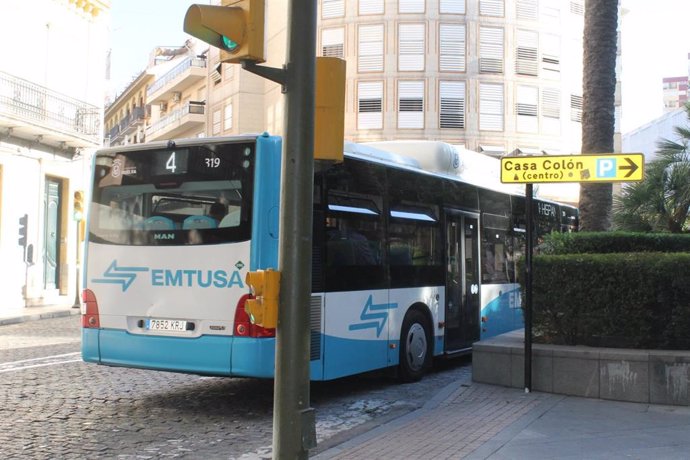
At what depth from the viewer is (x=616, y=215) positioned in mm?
13859

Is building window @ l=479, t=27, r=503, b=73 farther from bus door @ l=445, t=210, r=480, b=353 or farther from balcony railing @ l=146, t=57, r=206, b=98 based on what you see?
bus door @ l=445, t=210, r=480, b=353

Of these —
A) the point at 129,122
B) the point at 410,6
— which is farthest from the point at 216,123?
the point at 129,122

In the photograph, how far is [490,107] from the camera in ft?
139

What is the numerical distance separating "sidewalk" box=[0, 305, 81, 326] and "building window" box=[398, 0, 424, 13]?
1048 inches

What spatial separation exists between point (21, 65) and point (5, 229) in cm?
569

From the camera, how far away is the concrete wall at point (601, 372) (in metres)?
7.74

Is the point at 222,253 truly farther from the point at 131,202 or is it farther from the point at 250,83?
the point at 250,83

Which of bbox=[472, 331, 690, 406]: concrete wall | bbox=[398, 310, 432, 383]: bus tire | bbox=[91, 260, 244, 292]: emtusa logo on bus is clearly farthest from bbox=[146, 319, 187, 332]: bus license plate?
Answer: bbox=[472, 331, 690, 406]: concrete wall

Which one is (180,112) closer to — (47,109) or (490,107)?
(490,107)

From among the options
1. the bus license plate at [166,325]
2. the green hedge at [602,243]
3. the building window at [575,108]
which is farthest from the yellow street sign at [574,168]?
the building window at [575,108]

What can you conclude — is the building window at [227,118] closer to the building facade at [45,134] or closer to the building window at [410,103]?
the building window at [410,103]

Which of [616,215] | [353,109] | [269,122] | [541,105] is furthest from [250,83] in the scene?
[616,215]

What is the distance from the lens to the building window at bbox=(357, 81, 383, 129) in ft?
138

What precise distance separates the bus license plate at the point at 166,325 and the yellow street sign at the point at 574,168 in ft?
12.7
